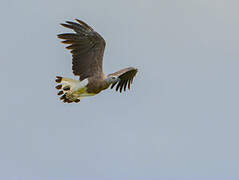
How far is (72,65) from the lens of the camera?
24609mm

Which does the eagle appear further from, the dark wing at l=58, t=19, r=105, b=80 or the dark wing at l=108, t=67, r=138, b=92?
the dark wing at l=108, t=67, r=138, b=92

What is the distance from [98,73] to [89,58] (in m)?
0.50

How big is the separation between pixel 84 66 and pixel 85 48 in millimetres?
517

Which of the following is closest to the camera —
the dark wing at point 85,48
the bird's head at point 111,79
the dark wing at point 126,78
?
the dark wing at point 85,48

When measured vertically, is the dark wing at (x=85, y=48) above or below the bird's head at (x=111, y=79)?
above

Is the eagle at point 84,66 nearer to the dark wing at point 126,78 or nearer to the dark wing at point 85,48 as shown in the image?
the dark wing at point 85,48

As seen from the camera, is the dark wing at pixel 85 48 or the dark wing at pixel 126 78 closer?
the dark wing at pixel 85 48

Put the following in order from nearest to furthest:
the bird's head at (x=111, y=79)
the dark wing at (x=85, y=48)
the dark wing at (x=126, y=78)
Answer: the dark wing at (x=85, y=48), the bird's head at (x=111, y=79), the dark wing at (x=126, y=78)

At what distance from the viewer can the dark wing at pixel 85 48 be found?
24.1 metres

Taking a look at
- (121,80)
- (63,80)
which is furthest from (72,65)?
(121,80)

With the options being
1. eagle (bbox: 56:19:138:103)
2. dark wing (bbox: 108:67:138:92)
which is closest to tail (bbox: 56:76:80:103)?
Answer: eagle (bbox: 56:19:138:103)

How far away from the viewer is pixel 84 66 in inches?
965

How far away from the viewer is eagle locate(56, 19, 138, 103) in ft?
79.2

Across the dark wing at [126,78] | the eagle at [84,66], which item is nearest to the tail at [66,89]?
the eagle at [84,66]
